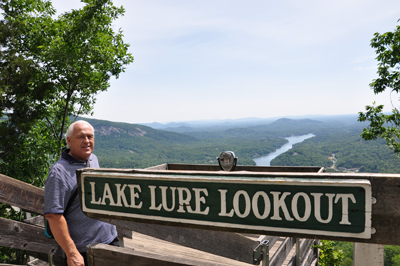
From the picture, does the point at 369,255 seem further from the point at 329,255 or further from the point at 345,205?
the point at 329,255

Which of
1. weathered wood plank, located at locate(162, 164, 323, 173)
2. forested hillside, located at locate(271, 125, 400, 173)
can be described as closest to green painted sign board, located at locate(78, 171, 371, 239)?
weathered wood plank, located at locate(162, 164, 323, 173)

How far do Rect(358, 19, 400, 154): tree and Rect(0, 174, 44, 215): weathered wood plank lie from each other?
13.5m

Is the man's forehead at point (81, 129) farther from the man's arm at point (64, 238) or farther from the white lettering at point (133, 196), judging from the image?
the white lettering at point (133, 196)

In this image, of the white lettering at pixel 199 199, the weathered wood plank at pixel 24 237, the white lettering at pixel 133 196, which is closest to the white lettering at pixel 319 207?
the white lettering at pixel 199 199

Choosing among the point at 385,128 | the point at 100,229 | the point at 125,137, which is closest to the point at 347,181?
the point at 100,229

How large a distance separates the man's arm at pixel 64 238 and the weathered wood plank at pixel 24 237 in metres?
1.02

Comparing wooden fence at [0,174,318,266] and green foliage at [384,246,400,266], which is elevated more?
wooden fence at [0,174,318,266]

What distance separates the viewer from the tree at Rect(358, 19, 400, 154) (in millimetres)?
11555

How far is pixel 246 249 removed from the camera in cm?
224

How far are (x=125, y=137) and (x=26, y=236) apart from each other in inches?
7996

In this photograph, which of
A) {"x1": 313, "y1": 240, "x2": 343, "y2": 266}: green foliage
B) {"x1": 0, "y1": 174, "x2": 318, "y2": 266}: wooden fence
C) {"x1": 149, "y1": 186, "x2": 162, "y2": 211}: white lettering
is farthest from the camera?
{"x1": 313, "y1": 240, "x2": 343, "y2": 266}: green foliage

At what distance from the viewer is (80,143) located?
2.17 metres

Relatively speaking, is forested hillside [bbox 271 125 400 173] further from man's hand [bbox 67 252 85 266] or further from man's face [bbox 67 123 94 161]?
man's hand [bbox 67 252 85 266]

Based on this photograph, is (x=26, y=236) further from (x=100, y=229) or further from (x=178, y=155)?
(x=178, y=155)
